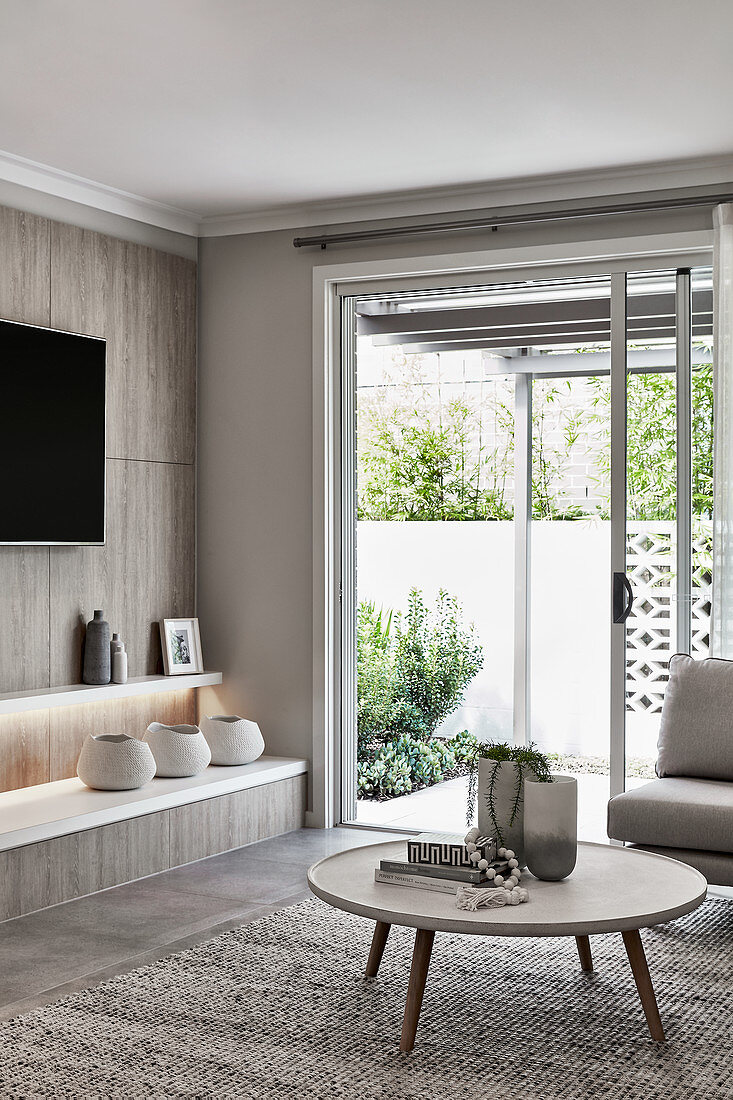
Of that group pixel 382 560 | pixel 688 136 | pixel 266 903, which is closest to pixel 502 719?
pixel 382 560

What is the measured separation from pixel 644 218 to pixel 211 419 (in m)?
2.20

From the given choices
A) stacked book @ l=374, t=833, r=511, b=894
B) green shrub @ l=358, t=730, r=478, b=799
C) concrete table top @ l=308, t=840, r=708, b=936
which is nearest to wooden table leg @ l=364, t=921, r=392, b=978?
concrete table top @ l=308, t=840, r=708, b=936

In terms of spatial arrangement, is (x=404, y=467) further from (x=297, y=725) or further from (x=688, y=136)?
(x=688, y=136)

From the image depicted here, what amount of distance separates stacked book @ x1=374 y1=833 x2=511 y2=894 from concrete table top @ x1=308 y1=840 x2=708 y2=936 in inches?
1.1

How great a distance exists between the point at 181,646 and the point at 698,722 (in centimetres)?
239

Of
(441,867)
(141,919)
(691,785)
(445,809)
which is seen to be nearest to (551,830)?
(441,867)

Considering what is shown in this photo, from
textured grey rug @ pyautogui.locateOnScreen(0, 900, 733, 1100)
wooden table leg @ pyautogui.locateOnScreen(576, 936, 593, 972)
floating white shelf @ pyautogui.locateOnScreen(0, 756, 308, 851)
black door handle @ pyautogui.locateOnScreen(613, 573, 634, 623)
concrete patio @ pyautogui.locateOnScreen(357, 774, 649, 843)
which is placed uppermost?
black door handle @ pyautogui.locateOnScreen(613, 573, 634, 623)

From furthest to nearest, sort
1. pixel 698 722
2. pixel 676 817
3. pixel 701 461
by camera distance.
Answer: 1. pixel 701 461
2. pixel 698 722
3. pixel 676 817

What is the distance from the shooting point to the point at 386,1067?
2.70m

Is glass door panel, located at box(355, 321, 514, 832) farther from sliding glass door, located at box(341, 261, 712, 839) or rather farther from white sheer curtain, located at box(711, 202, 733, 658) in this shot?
white sheer curtain, located at box(711, 202, 733, 658)

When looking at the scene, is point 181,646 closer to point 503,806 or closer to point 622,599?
point 622,599

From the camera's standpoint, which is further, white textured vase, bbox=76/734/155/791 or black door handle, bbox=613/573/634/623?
black door handle, bbox=613/573/634/623

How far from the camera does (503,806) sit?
123 inches

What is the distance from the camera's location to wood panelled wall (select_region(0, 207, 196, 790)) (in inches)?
182
